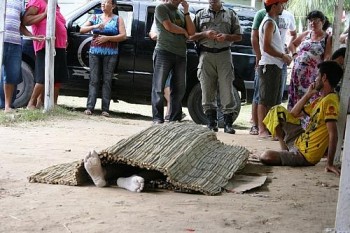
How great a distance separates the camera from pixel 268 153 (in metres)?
5.91

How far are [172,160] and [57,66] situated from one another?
5.11 meters

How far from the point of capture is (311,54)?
763 centimetres

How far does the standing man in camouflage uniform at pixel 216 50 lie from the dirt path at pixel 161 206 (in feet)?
8.24

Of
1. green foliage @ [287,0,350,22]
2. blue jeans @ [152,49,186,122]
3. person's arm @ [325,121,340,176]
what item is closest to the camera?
person's arm @ [325,121,340,176]

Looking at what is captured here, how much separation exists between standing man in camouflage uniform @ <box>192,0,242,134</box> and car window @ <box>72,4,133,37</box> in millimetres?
1974

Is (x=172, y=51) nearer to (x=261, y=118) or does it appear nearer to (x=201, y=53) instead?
(x=201, y=53)

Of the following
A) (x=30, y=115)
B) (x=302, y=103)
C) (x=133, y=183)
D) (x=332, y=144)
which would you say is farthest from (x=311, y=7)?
(x=133, y=183)

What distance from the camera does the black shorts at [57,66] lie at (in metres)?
9.28

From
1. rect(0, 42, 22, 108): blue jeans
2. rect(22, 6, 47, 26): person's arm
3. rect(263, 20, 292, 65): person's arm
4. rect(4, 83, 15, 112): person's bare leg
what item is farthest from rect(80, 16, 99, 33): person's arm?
rect(263, 20, 292, 65): person's arm

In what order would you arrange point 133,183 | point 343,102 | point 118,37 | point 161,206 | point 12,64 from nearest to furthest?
point 161,206 → point 133,183 → point 343,102 → point 12,64 → point 118,37

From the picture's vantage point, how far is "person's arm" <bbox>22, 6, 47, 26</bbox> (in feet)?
29.8

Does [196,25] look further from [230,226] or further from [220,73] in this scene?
[230,226]

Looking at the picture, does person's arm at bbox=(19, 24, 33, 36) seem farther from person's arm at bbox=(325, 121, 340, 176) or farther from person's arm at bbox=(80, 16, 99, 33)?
person's arm at bbox=(325, 121, 340, 176)

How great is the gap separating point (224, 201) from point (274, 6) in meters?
4.01
